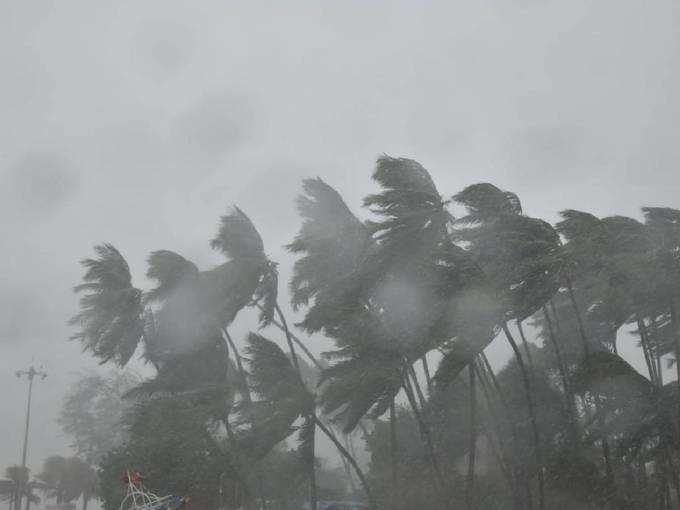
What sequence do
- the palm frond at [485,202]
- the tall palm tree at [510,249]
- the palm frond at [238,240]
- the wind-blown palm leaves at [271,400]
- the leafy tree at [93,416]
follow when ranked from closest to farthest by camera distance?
the tall palm tree at [510,249] → the palm frond at [485,202] → the wind-blown palm leaves at [271,400] → the palm frond at [238,240] → the leafy tree at [93,416]

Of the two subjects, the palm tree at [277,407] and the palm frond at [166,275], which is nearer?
the palm tree at [277,407]

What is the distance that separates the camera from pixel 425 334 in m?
18.1

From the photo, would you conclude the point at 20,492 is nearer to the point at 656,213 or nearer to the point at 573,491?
the point at 573,491

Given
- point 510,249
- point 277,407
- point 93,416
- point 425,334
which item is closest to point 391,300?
point 425,334

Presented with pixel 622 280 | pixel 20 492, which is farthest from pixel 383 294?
pixel 20 492

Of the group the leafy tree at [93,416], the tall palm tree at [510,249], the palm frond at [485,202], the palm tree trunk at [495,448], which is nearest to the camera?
the tall palm tree at [510,249]

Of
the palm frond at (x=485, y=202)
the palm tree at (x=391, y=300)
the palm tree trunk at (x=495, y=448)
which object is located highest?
the palm frond at (x=485, y=202)

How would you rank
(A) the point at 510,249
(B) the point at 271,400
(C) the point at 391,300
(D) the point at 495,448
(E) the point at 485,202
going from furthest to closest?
(D) the point at 495,448
(B) the point at 271,400
(C) the point at 391,300
(E) the point at 485,202
(A) the point at 510,249

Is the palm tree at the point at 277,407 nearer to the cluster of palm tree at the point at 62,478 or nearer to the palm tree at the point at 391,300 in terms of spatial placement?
the palm tree at the point at 391,300

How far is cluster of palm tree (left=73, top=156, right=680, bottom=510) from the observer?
680 inches

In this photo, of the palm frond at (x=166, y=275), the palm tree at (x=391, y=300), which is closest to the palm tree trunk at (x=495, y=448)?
the palm tree at (x=391, y=300)

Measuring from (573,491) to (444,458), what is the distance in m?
7.26

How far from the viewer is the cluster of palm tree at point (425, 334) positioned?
17266 mm

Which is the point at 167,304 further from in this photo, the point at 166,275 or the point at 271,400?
the point at 271,400
